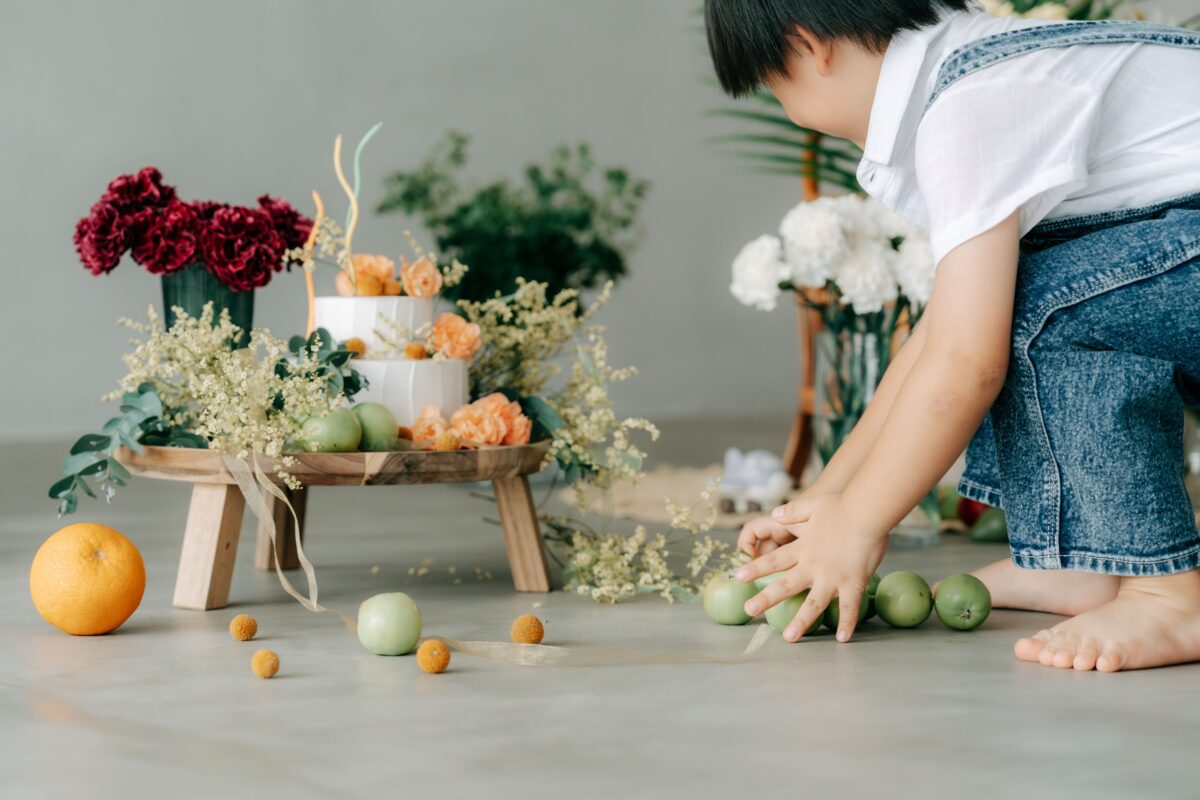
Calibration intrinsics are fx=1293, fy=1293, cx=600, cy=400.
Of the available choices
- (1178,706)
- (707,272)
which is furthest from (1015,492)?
(707,272)

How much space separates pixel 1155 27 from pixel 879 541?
65cm

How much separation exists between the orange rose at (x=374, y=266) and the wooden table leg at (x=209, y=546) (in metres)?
0.38

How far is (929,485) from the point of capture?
1287 mm

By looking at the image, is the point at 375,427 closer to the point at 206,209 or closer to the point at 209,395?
the point at 209,395

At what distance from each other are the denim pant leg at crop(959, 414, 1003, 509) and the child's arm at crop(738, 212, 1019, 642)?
310mm

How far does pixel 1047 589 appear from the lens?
5.19 ft

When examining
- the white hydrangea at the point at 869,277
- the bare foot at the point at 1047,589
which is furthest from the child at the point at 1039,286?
the white hydrangea at the point at 869,277

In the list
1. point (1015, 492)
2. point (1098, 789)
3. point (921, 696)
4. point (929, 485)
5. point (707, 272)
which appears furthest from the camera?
point (707, 272)

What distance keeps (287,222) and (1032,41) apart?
3.44ft

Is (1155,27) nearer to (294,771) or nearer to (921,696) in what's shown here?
(921,696)

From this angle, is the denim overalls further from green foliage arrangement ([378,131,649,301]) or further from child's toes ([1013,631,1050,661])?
green foliage arrangement ([378,131,649,301])

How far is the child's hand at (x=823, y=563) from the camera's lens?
4.28 feet

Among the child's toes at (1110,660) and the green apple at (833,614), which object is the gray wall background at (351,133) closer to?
the green apple at (833,614)

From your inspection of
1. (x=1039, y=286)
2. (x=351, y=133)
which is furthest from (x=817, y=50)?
(x=351, y=133)
